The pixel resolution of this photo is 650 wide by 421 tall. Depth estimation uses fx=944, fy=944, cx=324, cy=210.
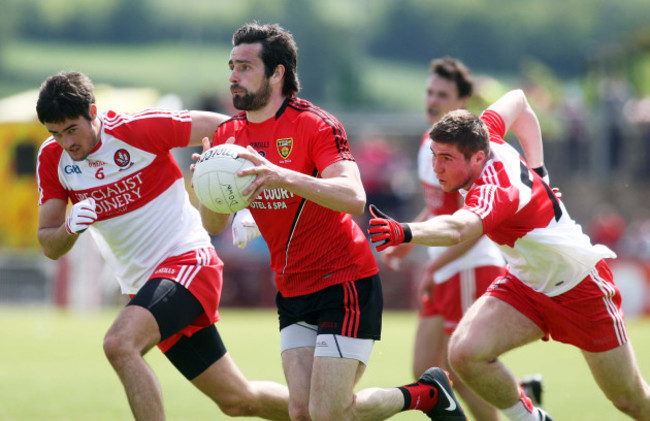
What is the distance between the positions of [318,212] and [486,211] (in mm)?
992

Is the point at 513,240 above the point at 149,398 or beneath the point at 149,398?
above

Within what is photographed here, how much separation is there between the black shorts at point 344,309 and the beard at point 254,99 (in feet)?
3.80

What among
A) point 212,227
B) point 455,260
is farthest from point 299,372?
point 455,260

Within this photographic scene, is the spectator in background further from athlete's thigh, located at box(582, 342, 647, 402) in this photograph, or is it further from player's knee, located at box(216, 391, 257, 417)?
athlete's thigh, located at box(582, 342, 647, 402)

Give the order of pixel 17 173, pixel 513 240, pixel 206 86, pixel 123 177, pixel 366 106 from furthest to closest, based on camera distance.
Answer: pixel 206 86
pixel 366 106
pixel 17 173
pixel 123 177
pixel 513 240

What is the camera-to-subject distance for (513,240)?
5.83 metres

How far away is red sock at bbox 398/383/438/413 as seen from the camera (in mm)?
5914

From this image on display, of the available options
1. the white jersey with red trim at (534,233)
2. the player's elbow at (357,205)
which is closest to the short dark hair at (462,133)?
the white jersey with red trim at (534,233)

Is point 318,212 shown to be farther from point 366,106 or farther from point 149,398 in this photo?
point 366,106

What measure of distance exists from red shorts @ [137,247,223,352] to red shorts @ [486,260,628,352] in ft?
6.36

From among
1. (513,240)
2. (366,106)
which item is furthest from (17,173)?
(513,240)

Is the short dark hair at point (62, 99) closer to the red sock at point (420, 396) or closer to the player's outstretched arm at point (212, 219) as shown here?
the player's outstretched arm at point (212, 219)

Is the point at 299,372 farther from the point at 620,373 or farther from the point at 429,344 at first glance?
the point at 429,344

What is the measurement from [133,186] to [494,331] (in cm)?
256
